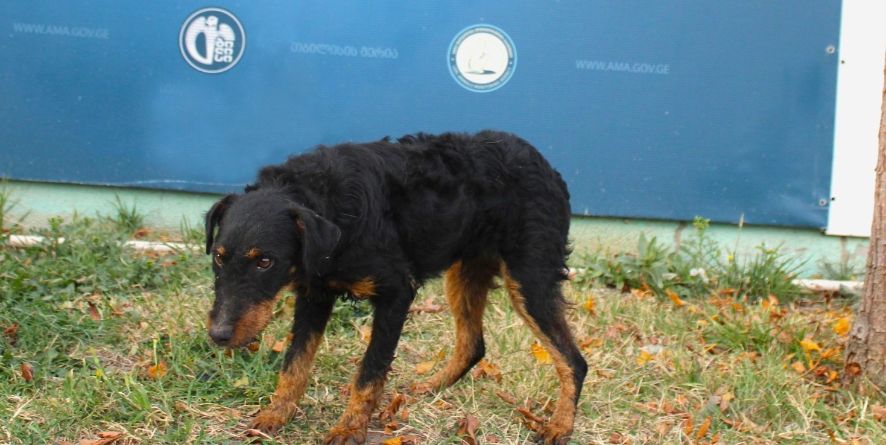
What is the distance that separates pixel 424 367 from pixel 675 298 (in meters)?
2.21

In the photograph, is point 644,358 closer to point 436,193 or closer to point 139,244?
point 436,193

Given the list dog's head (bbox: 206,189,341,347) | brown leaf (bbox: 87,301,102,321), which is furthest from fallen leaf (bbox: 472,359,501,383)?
brown leaf (bbox: 87,301,102,321)

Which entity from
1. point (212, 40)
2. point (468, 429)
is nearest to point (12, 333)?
point (468, 429)

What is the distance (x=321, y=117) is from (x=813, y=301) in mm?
4004

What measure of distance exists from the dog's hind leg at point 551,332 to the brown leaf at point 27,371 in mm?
2491

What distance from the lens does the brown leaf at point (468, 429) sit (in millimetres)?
4824

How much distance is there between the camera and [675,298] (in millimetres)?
6930

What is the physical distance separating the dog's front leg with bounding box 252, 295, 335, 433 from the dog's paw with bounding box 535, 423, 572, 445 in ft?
4.05

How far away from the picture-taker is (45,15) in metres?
7.31

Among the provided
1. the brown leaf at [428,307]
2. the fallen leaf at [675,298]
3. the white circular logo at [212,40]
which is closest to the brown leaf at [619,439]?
the brown leaf at [428,307]

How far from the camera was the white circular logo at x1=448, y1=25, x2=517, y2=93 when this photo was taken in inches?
297

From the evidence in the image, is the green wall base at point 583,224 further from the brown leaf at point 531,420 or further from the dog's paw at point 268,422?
the dog's paw at point 268,422

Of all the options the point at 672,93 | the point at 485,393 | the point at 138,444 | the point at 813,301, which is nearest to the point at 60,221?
the point at 138,444

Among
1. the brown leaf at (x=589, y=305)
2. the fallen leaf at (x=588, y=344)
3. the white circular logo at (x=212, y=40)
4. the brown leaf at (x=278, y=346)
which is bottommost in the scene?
the brown leaf at (x=278, y=346)
